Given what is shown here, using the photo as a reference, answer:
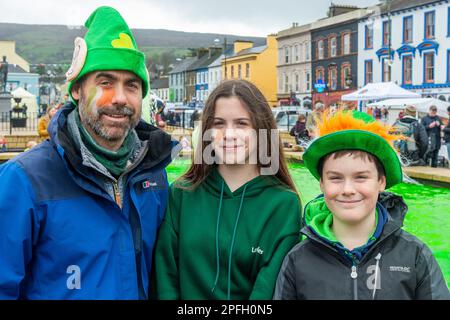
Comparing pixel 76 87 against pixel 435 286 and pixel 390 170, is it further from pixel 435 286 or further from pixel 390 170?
pixel 435 286

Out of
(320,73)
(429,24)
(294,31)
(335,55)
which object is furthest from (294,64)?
(429,24)

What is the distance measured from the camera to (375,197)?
94.3 inches

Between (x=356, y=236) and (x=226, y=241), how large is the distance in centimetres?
56

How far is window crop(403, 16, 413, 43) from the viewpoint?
119 feet

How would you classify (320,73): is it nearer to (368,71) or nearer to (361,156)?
(368,71)

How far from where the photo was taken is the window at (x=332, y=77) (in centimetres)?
4350

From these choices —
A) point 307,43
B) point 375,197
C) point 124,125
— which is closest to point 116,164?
point 124,125

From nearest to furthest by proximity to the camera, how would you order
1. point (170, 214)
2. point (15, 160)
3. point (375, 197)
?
point (15, 160), point (375, 197), point (170, 214)

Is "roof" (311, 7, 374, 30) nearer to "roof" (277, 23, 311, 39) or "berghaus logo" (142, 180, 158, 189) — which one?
"roof" (277, 23, 311, 39)

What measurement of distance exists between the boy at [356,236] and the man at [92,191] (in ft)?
2.19

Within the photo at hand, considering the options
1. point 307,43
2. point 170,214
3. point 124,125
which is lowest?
point 170,214

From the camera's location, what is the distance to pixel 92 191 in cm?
222

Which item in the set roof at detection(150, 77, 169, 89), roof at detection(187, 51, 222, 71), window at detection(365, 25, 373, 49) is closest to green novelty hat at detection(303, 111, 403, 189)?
window at detection(365, 25, 373, 49)

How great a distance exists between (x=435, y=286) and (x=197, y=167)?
1187 millimetres
